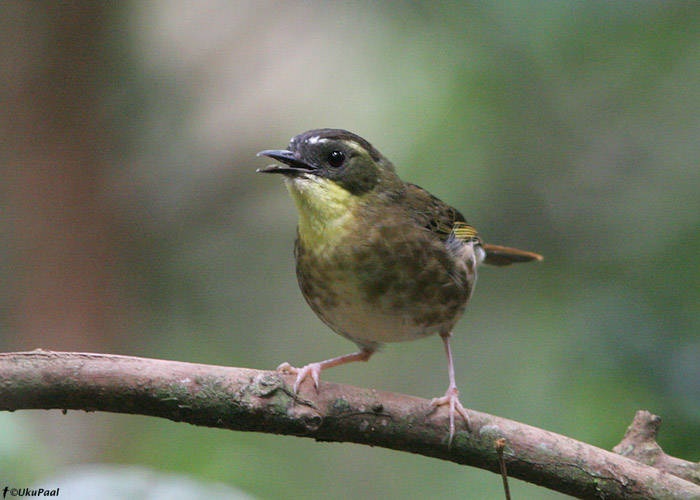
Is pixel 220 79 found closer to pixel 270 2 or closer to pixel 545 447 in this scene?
pixel 270 2

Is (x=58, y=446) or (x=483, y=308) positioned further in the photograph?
(x=483, y=308)

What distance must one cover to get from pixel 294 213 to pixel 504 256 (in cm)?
308

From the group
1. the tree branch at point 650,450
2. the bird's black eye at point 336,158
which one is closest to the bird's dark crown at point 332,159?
the bird's black eye at point 336,158

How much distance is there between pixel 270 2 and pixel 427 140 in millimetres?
2140

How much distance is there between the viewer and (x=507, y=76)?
541 cm

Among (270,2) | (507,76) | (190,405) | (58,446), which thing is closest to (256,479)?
(58,446)

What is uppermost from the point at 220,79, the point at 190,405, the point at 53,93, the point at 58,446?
the point at 220,79

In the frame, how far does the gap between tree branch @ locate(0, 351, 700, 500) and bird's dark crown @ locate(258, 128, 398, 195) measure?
932 millimetres

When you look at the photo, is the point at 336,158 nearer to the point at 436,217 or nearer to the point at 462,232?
the point at 436,217

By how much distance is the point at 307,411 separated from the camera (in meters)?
2.67

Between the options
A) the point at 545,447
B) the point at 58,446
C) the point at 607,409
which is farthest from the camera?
the point at 58,446

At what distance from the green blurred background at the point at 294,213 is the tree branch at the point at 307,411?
814 mm

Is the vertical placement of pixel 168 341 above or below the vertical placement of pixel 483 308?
below

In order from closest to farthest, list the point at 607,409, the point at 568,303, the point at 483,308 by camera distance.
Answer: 1. the point at 607,409
2. the point at 568,303
3. the point at 483,308
